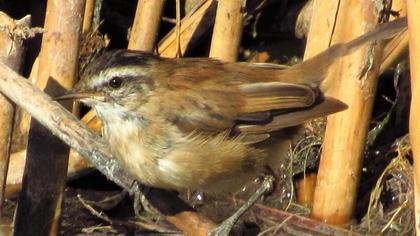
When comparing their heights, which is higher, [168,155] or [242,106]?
[242,106]

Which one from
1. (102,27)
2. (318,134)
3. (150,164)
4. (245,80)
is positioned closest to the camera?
(150,164)

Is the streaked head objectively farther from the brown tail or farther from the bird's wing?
the brown tail

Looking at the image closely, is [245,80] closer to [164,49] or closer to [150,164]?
[150,164]

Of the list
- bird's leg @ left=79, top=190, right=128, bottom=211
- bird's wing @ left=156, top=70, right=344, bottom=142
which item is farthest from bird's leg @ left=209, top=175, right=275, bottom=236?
bird's leg @ left=79, top=190, right=128, bottom=211

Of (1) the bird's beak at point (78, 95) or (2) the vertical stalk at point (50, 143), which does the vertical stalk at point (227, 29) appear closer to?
(2) the vertical stalk at point (50, 143)

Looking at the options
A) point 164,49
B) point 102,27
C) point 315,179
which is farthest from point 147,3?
point 315,179

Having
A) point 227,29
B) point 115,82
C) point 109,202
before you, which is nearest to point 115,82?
point 115,82

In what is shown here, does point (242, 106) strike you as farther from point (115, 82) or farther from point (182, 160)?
point (115, 82)
